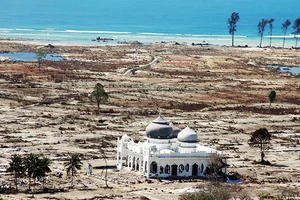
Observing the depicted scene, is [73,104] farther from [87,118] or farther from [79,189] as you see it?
[79,189]

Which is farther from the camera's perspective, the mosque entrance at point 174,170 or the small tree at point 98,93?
the small tree at point 98,93

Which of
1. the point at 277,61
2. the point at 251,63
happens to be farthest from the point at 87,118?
the point at 277,61

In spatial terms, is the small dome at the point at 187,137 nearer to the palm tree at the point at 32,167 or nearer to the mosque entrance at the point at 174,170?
the mosque entrance at the point at 174,170

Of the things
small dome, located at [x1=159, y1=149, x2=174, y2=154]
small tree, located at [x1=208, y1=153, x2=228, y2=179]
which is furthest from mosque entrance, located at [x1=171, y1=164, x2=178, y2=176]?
small tree, located at [x1=208, y1=153, x2=228, y2=179]

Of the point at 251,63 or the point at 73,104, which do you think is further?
the point at 251,63

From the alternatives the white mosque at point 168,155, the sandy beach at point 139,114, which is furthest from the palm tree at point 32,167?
the white mosque at point 168,155

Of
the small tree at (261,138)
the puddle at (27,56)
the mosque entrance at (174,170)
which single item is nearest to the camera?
the mosque entrance at (174,170)
